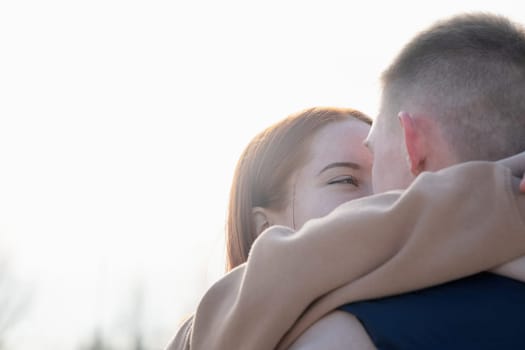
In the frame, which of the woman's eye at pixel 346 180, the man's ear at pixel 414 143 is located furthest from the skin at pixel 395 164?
the woman's eye at pixel 346 180

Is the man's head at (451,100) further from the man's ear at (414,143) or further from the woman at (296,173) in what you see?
the woman at (296,173)

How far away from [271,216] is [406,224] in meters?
1.98

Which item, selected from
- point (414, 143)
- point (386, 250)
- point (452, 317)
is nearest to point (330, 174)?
point (414, 143)

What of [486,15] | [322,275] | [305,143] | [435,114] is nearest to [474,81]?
[435,114]

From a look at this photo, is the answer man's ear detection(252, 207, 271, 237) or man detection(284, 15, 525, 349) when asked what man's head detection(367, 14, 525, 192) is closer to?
man detection(284, 15, 525, 349)

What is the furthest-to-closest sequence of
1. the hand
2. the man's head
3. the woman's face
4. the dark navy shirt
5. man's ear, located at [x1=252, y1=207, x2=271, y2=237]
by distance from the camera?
man's ear, located at [x1=252, y1=207, x2=271, y2=237] → the woman's face → the man's head → the hand → the dark navy shirt

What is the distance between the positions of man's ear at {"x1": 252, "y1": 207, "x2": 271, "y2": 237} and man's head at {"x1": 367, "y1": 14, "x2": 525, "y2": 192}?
57.4 inches

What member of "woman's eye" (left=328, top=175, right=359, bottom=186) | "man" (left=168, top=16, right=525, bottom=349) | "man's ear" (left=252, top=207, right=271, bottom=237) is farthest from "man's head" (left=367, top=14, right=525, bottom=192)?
"man's ear" (left=252, top=207, right=271, bottom=237)

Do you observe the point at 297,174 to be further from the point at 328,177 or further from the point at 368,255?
the point at 368,255

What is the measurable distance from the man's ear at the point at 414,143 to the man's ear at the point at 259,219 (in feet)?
5.55

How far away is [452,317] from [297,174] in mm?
2034

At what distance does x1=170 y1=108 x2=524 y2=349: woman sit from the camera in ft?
11.9

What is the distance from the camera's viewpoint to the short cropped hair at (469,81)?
7.30ft

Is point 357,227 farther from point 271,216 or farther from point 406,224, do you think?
point 271,216
